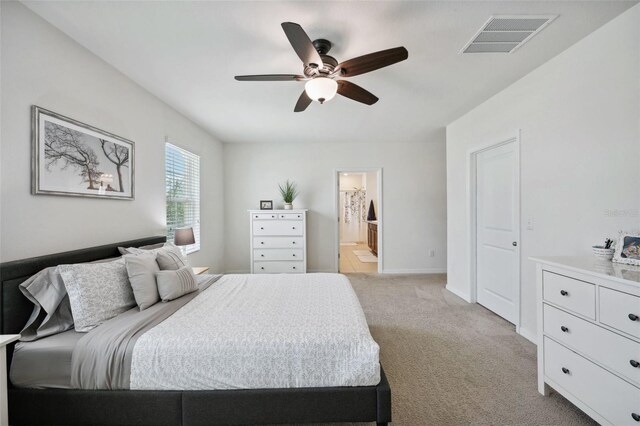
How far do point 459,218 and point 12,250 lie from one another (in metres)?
4.48

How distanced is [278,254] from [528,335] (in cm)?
353

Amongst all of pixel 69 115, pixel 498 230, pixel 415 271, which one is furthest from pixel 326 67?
pixel 415 271

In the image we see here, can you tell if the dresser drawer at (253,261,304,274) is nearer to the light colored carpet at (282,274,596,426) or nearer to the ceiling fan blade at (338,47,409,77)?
the light colored carpet at (282,274,596,426)

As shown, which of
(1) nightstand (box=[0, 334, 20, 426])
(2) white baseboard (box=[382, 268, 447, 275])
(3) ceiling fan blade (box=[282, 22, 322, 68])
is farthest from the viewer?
(2) white baseboard (box=[382, 268, 447, 275])

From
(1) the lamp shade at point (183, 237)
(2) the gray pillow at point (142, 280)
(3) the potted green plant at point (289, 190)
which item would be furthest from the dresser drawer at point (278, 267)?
(2) the gray pillow at point (142, 280)

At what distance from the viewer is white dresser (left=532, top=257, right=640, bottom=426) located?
1.34 m

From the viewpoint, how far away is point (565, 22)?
1.86 meters

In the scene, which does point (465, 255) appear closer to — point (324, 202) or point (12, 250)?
point (324, 202)

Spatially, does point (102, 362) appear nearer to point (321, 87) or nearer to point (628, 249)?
point (321, 87)

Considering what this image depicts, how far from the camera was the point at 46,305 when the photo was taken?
1572mm

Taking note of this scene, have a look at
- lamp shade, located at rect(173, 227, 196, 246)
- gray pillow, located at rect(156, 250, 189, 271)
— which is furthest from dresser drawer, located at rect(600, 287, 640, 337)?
lamp shade, located at rect(173, 227, 196, 246)

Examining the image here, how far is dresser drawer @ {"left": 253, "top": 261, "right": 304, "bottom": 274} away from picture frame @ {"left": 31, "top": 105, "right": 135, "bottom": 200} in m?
2.48

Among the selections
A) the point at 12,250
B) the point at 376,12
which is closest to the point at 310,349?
the point at 12,250

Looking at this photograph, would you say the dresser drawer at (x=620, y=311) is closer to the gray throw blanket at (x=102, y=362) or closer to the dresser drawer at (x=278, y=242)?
the gray throw blanket at (x=102, y=362)
